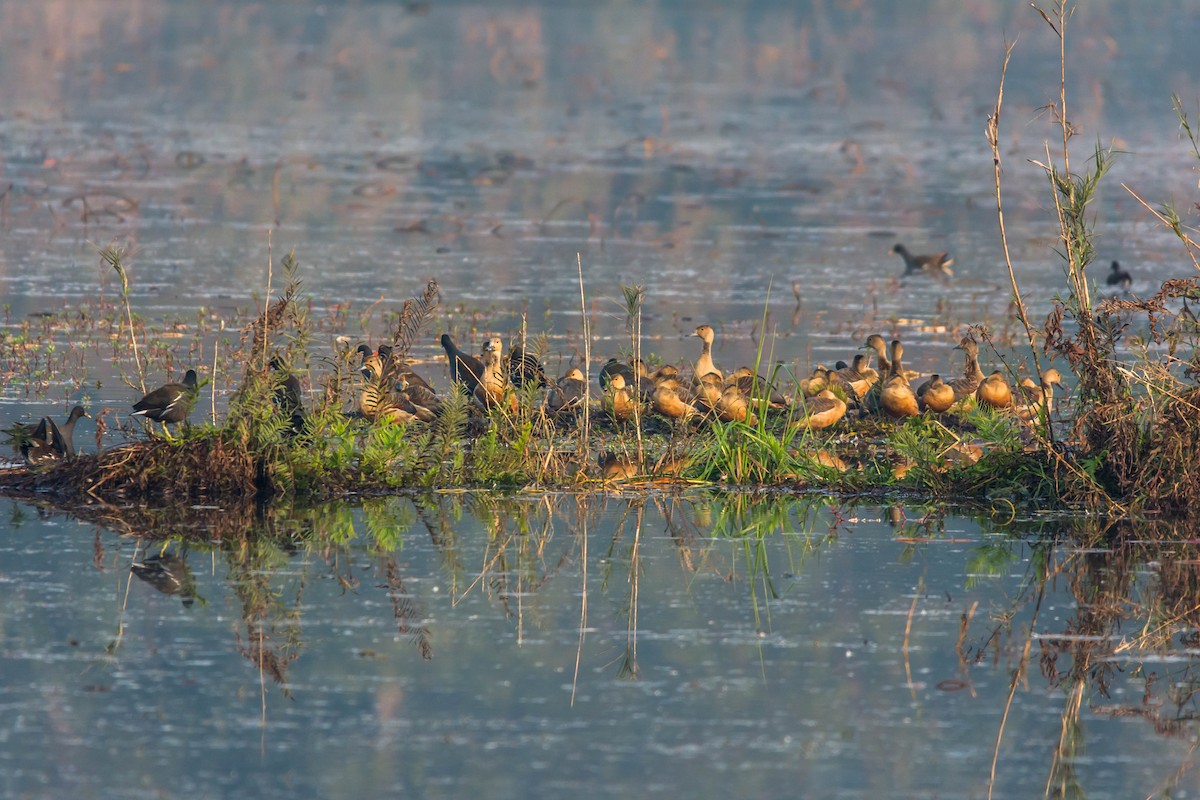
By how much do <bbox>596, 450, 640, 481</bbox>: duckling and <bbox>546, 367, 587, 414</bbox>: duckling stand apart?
0.55m

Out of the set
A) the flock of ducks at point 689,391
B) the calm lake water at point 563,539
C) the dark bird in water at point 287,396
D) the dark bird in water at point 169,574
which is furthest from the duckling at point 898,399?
the dark bird in water at point 169,574

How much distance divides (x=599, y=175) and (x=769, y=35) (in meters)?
31.1

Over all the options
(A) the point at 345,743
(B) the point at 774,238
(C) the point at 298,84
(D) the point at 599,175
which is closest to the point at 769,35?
(C) the point at 298,84

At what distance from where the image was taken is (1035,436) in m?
10.1

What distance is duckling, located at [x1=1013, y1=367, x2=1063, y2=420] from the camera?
10188 mm

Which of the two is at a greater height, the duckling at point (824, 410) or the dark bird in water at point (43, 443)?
the duckling at point (824, 410)

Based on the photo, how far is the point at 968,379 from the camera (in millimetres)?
13383

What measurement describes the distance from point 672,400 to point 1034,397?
2284mm

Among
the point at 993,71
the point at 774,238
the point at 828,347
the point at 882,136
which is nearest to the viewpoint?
the point at 828,347

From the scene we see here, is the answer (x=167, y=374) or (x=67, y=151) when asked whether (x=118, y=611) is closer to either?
(x=167, y=374)

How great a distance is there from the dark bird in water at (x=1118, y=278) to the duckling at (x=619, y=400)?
9348 millimetres

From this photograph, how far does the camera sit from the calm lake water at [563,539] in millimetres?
6320

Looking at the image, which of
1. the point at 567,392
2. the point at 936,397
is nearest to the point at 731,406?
the point at 567,392

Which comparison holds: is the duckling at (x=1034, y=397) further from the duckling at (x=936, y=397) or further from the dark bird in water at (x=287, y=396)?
the dark bird in water at (x=287, y=396)
